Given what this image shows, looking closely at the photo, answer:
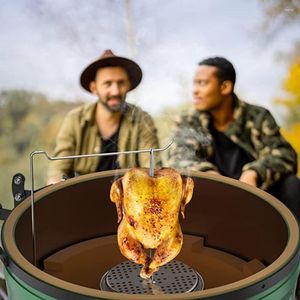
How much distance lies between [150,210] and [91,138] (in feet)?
4.74

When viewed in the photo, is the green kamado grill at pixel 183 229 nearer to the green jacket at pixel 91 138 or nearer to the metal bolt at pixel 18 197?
the metal bolt at pixel 18 197

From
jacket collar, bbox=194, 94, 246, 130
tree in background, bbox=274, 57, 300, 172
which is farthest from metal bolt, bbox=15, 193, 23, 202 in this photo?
tree in background, bbox=274, 57, 300, 172

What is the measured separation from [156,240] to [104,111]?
1.48m

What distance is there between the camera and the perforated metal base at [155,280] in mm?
1762

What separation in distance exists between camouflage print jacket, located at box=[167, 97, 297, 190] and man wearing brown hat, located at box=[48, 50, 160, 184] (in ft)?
0.61

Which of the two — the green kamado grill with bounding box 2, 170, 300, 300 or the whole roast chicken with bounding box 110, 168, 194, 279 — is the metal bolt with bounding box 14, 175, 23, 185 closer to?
the green kamado grill with bounding box 2, 170, 300, 300

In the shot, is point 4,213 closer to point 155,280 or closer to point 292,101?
point 155,280

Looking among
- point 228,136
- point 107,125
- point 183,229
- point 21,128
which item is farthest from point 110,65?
point 21,128

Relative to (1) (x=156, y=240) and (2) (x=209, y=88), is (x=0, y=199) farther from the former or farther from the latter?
(1) (x=156, y=240)

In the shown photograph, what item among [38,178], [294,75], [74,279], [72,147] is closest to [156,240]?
[74,279]

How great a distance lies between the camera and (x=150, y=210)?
5.30 ft

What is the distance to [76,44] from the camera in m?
3.74

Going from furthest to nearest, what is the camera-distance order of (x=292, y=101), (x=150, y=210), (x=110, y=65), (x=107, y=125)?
(x=292, y=101)
(x=107, y=125)
(x=110, y=65)
(x=150, y=210)

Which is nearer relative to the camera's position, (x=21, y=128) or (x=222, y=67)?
(x=222, y=67)
